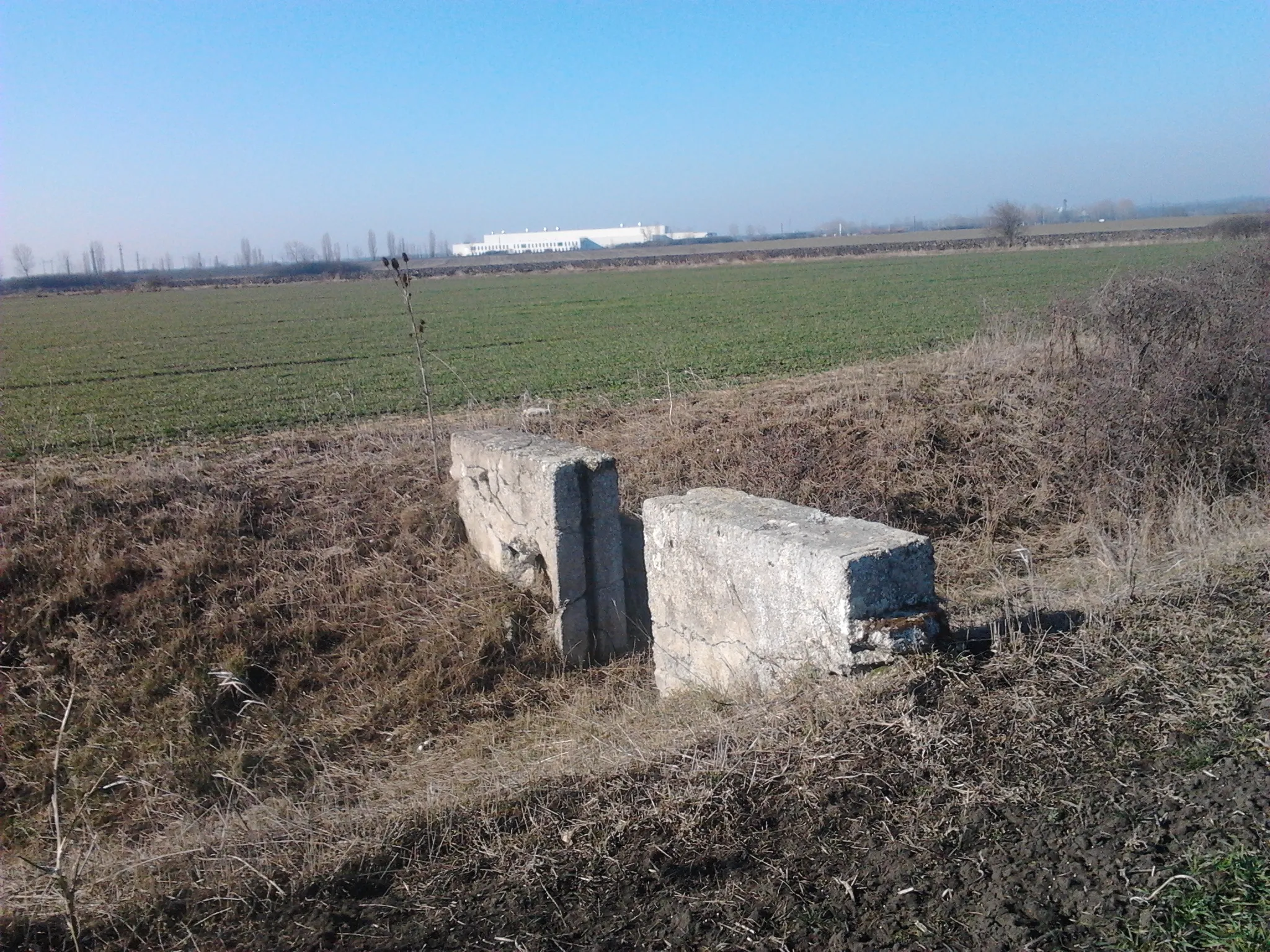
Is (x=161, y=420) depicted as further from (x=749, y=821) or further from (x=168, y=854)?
(x=749, y=821)

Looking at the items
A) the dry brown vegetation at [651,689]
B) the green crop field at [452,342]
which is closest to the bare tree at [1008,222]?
the green crop field at [452,342]

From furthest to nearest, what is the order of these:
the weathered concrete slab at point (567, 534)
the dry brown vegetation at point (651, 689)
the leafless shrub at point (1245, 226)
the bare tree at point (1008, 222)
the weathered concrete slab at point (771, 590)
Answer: the bare tree at point (1008, 222)
the leafless shrub at point (1245, 226)
the weathered concrete slab at point (567, 534)
the weathered concrete slab at point (771, 590)
the dry brown vegetation at point (651, 689)

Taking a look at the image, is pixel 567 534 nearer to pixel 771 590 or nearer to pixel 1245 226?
pixel 771 590

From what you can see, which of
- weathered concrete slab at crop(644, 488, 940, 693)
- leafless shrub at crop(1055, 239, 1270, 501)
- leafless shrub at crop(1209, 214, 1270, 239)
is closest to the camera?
weathered concrete slab at crop(644, 488, 940, 693)

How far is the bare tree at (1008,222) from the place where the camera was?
75375 millimetres

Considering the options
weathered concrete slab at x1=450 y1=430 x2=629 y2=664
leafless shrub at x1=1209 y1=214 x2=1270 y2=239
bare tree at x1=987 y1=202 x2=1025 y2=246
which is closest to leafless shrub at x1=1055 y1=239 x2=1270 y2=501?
weathered concrete slab at x1=450 y1=430 x2=629 y2=664

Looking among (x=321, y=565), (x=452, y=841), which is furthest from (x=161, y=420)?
(x=452, y=841)

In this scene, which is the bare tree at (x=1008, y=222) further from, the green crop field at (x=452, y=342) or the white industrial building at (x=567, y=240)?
the white industrial building at (x=567, y=240)

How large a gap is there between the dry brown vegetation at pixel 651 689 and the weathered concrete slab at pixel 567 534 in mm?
322

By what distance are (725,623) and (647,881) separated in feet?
7.29

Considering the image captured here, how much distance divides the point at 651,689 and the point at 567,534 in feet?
4.04

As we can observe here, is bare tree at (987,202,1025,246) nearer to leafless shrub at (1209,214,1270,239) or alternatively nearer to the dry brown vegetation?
leafless shrub at (1209,214,1270,239)

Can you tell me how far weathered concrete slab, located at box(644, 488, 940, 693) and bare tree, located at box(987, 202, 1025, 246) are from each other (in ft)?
253

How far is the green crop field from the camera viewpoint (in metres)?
14.6
